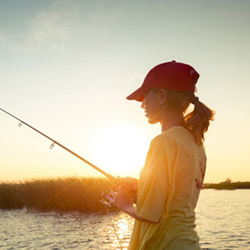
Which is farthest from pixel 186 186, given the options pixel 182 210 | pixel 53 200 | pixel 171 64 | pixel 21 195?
pixel 21 195

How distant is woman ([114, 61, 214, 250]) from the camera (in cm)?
210

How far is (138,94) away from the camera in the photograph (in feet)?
8.44

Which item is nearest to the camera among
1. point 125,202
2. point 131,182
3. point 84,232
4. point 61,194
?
point 125,202

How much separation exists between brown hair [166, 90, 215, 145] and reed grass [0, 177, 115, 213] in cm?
2223

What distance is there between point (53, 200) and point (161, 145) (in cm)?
2650

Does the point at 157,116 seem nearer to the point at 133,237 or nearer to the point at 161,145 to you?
the point at 161,145

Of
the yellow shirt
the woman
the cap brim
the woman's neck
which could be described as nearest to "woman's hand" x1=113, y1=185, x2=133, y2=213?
the woman

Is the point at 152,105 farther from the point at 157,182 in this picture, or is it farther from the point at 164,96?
the point at 157,182

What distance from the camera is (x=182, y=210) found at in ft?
7.12

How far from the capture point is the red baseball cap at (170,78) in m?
2.43

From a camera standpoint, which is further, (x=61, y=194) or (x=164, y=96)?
(x=61, y=194)

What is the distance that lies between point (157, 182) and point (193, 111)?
2.45 feet

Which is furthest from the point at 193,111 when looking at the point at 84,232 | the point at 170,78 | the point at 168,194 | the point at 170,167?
the point at 84,232

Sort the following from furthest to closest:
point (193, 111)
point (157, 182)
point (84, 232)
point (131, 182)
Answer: point (84, 232) → point (131, 182) → point (193, 111) → point (157, 182)
